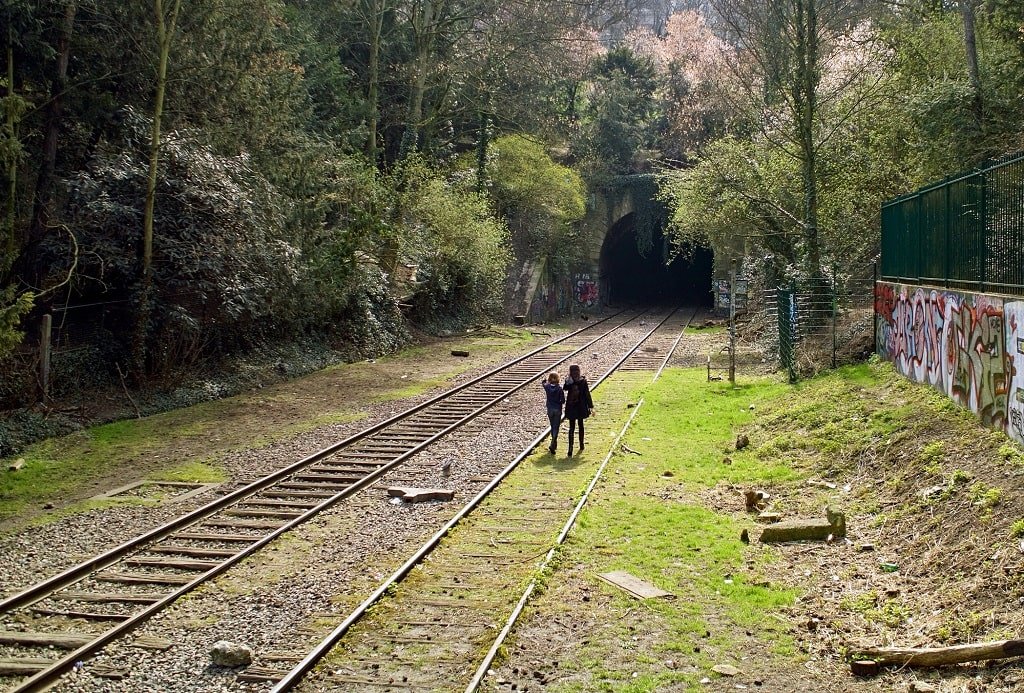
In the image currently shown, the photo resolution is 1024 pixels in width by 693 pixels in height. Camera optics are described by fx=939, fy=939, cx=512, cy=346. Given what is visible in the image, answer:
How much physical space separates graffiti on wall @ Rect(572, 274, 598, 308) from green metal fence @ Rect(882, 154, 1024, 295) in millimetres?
33020

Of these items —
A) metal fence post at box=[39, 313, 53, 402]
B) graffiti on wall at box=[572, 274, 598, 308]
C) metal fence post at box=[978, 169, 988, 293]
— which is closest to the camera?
metal fence post at box=[978, 169, 988, 293]

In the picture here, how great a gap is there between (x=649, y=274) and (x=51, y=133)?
5021 cm

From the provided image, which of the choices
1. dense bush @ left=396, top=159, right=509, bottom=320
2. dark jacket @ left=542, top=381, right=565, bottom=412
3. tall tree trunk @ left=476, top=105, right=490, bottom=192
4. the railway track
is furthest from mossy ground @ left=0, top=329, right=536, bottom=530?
tall tree trunk @ left=476, top=105, right=490, bottom=192

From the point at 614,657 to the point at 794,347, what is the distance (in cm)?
1430

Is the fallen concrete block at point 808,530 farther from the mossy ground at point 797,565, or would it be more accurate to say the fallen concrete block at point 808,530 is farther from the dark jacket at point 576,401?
the dark jacket at point 576,401

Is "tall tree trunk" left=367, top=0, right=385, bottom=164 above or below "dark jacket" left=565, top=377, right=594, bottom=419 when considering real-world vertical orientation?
above

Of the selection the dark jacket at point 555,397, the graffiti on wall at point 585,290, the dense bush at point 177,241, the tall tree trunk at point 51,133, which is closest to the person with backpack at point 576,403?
the dark jacket at point 555,397

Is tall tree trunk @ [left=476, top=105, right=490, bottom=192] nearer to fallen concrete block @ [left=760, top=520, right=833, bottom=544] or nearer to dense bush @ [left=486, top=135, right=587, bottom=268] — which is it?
dense bush @ [left=486, top=135, right=587, bottom=268]

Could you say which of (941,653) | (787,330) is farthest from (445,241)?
(941,653)

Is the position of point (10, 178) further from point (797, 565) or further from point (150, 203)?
point (797, 565)

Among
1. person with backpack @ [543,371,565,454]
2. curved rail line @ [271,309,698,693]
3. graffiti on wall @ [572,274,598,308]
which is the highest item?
graffiti on wall @ [572,274,598,308]

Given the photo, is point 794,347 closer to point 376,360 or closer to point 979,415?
point 979,415

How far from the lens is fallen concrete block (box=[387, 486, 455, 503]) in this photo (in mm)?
11969

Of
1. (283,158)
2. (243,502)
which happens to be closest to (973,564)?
(243,502)
